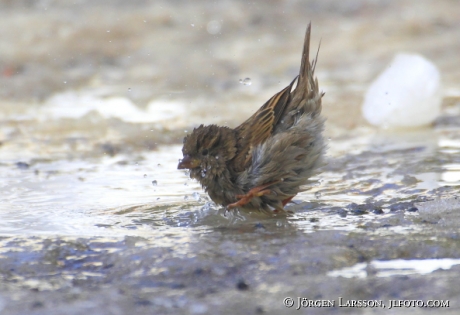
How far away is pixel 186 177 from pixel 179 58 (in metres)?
6.72

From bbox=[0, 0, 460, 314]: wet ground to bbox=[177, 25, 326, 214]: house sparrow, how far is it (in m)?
0.17

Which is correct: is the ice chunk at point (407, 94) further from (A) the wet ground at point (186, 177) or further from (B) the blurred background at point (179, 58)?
(B) the blurred background at point (179, 58)

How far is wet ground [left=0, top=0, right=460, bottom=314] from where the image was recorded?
3.24 meters

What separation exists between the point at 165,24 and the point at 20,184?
27.2 feet

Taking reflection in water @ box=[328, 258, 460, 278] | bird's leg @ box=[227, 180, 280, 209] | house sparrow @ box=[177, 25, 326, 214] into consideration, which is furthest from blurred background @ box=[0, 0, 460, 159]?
reflection in water @ box=[328, 258, 460, 278]

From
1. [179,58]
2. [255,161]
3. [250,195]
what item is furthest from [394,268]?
[179,58]

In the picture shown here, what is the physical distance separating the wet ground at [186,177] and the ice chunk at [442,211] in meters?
0.02

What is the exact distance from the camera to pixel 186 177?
233 inches

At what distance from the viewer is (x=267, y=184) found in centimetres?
466

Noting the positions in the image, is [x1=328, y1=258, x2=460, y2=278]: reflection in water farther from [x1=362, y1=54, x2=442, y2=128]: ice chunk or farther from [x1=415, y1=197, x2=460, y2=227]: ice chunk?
[x1=362, y1=54, x2=442, y2=128]: ice chunk

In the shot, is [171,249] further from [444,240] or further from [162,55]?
Result: [162,55]

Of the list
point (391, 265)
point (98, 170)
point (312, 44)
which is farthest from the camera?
point (312, 44)

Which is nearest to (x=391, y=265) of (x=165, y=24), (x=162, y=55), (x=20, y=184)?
(x=20, y=184)

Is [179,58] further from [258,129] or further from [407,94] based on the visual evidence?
[258,129]
